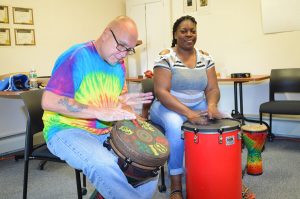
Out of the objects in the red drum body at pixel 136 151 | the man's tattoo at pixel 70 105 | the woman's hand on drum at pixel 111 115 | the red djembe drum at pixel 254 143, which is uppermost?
the man's tattoo at pixel 70 105

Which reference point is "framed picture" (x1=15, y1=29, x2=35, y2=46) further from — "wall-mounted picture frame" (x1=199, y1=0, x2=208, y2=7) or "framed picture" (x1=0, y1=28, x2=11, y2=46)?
"wall-mounted picture frame" (x1=199, y1=0, x2=208, y2=7)

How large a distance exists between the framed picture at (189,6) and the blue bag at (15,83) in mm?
2489

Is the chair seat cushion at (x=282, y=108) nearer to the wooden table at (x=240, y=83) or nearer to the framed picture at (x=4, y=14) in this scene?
the wooden table at (x=240, y=83)

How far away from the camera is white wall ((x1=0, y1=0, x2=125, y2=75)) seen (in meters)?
3.53

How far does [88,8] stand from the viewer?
172 inches

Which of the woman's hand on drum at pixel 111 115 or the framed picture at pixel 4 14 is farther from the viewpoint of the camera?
the framed picture at pixel 4 14

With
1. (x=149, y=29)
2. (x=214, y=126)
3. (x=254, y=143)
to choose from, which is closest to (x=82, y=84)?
(x=214, y=126)

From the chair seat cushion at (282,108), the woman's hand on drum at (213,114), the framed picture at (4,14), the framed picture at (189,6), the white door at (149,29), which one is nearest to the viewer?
the woman's hand on drum at (213,114)

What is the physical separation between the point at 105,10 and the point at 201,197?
3427 millimetres

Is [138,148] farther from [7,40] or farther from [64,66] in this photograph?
[7,40]

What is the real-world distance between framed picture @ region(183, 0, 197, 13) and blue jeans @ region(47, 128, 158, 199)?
325 centimetres

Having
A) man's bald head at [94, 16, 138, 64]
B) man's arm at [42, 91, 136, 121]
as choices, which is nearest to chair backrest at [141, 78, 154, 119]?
man's bald head at [94, 16, 138, 64]

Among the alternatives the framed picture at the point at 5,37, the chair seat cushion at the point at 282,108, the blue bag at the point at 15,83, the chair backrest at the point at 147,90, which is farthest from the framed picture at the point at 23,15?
the chair seat cushion at the point at 282,108

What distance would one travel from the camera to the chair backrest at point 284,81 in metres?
3.57
